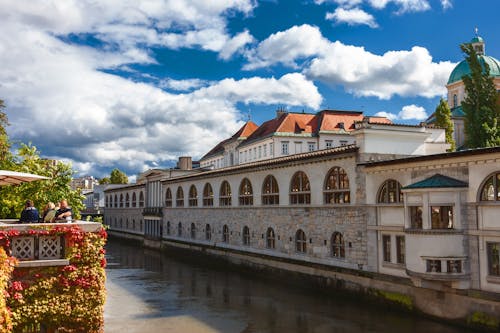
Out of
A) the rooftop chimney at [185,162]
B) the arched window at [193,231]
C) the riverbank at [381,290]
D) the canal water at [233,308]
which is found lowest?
the canal water at [233,308]

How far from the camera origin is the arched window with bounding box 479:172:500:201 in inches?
703

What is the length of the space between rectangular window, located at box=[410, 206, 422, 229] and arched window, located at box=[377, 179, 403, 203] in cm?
177

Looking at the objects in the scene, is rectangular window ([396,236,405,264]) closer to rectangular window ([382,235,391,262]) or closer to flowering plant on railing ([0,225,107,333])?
rectangular window ([382,235,391,262])

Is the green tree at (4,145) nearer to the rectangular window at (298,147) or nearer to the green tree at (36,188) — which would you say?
the green tree at (36,188)

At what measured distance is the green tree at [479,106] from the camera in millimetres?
43906

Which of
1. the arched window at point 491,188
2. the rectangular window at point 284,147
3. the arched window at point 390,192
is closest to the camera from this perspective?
the arched window at point 491,188

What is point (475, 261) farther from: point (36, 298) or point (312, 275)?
point (36, 298)

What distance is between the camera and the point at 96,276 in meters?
12.9

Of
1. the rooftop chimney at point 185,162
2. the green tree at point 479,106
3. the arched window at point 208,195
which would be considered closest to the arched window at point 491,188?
the arched window at point 208,195

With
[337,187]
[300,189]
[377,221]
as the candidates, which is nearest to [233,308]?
[377,221]

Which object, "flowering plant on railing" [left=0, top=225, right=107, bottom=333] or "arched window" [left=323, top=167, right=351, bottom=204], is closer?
"flowering plant on railing" [left=0, top=225, right=107, bottom=333]

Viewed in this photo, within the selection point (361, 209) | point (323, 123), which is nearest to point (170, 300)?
point (361, 209)

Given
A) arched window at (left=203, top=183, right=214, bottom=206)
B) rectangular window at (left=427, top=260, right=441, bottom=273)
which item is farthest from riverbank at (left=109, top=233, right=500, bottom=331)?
arched window at (left=203, top=183, right=214, bottom=206)

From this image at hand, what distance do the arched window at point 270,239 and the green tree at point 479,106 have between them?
2313 centimetres
